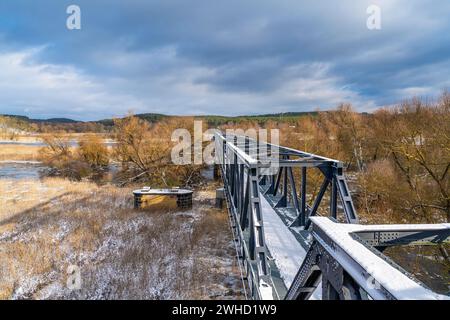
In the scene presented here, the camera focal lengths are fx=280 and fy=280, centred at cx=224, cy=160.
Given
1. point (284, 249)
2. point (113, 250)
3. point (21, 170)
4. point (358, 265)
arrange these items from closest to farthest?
point (358, 265) → point (284, 249) → point (113, 250) → point (21, 170)

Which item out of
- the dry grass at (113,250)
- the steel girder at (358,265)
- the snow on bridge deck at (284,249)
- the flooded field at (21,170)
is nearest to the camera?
the steel girder at (358,265)

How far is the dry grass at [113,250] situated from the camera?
10.5 meters

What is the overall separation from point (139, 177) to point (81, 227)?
15289 mm

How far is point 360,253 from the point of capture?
65.4 inches

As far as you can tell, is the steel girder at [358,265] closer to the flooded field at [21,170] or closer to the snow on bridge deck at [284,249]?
the snow on bridge deck at [284,249]

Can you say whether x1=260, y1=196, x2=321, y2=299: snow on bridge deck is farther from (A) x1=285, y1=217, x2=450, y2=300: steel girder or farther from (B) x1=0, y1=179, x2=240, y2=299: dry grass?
(B) x1=0, y1=179, x2=240, y2=299: dry grass

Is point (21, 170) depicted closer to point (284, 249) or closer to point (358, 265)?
point (284, 249)

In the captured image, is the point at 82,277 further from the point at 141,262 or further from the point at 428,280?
the point at 428,280

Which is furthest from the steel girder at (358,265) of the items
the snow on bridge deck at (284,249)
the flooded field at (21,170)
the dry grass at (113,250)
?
the flooded field at (21,170)

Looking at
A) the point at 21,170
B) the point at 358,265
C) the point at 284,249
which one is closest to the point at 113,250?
the point at 284,249

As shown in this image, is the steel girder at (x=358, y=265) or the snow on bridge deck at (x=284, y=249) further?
the snow on bridge deck at (x=284, y=249)

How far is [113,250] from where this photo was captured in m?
13.8

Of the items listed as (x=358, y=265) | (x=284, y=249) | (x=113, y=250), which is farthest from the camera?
(x=113, y=250)
